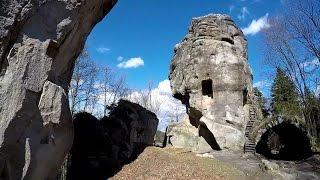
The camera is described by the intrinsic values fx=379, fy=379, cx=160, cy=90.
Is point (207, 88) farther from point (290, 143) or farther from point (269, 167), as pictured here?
point (269, 167)

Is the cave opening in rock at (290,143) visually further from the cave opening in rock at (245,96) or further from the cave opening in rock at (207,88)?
the cave opening in rock at (207,88)

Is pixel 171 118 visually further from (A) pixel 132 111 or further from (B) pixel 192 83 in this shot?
(A) pixel 132 111

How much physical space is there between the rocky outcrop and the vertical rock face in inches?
173

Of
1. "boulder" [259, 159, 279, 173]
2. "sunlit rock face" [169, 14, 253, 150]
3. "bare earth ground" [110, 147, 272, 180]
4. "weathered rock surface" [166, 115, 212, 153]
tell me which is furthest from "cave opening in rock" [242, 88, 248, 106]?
"boulder" [259, 159, 279, 173]

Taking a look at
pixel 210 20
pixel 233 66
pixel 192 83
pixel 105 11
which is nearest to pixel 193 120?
pixel 192 83

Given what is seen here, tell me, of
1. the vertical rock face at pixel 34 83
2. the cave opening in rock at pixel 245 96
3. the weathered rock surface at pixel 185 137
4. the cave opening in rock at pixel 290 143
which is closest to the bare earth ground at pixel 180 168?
the vertical rock face at pixel 34 83

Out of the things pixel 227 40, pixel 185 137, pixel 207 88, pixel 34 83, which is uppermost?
pixel 227 40

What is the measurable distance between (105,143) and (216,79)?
1177cm

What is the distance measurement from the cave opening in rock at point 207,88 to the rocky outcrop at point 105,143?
797 cm

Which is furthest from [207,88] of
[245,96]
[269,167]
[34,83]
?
[34,83]

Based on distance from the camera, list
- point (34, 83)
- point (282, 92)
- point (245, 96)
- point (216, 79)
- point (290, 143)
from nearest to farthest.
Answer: point (34, 83)
point (216, 79)
point (245, 96)
point (290, 143)
point (282, 92)

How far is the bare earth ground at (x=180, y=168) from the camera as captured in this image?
16125 mm

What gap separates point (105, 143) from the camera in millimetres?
17609

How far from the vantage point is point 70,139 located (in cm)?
1259
